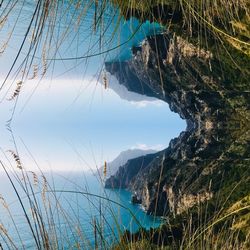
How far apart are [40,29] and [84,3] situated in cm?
66

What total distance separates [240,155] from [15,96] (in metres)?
15.9

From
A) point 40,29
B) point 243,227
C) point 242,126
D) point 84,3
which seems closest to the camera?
point 40,29

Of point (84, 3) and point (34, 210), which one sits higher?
point (84, 3)

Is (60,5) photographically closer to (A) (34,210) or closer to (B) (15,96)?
(B) (15,96)

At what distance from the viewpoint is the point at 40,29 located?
2525mm

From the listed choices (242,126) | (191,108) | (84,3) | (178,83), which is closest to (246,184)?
(84,3)

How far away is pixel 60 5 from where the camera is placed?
112 inches

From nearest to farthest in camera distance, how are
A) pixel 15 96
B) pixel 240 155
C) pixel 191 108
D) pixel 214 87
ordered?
pixel 15 96, pixel 240 155, pixel 214 87, pixel 191 108

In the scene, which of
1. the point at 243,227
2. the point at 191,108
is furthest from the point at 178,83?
the point at 243,227

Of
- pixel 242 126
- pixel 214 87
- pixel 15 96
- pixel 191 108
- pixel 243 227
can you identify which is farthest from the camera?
pixel 191 108

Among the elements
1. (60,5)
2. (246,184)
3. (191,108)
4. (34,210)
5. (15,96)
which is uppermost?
(191,108)

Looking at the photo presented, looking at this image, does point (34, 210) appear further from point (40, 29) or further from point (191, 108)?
point (191, 108)

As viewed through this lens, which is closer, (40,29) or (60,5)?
(40,29)

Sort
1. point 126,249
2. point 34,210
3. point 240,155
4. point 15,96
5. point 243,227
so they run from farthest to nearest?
point 240,155
point 243,227
point 126,249
point 34,210
point 15,96
